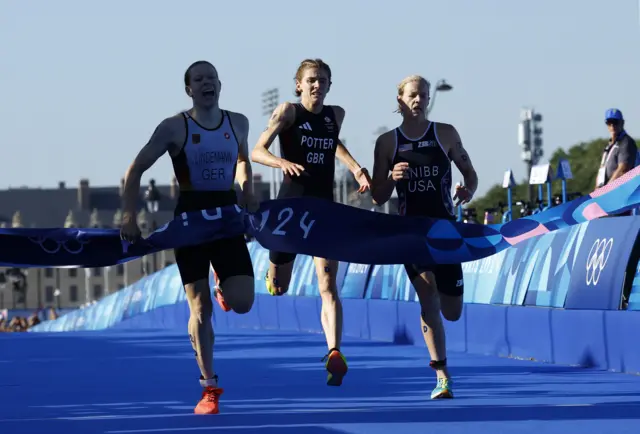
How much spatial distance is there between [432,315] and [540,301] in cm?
428

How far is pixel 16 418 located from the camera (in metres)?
9.57

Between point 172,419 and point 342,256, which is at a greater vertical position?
point 342,256

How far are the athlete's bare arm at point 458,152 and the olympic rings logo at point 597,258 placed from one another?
277 centimetres

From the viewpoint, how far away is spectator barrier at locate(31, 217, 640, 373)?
41.6 feet

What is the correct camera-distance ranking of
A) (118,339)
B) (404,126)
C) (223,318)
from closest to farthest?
1. (404,126)
2. (118,339)
3. (223,318)

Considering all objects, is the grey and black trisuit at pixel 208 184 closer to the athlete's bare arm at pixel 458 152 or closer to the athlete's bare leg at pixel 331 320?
the athlete's bare arm at pixel 458 152

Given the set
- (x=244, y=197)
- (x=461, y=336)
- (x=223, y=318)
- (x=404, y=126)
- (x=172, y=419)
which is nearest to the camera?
(x=172, y=419)

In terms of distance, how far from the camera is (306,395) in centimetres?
1084

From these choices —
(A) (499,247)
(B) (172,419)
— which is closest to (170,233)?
(B) (172,419)

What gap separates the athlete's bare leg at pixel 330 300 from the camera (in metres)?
11.5

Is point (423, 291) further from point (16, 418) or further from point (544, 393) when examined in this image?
point (16, 418)

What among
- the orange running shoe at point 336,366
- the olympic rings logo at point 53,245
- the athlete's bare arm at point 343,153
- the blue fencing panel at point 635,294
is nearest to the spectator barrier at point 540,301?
the blue fencing panel at point 635,294

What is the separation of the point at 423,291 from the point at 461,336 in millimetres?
6206

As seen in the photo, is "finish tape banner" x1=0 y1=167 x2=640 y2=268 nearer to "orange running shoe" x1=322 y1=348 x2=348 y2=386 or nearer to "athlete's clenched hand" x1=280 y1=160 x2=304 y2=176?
"athlete's clenched hand" x1=280 y1=160 x2=304 y2=176
